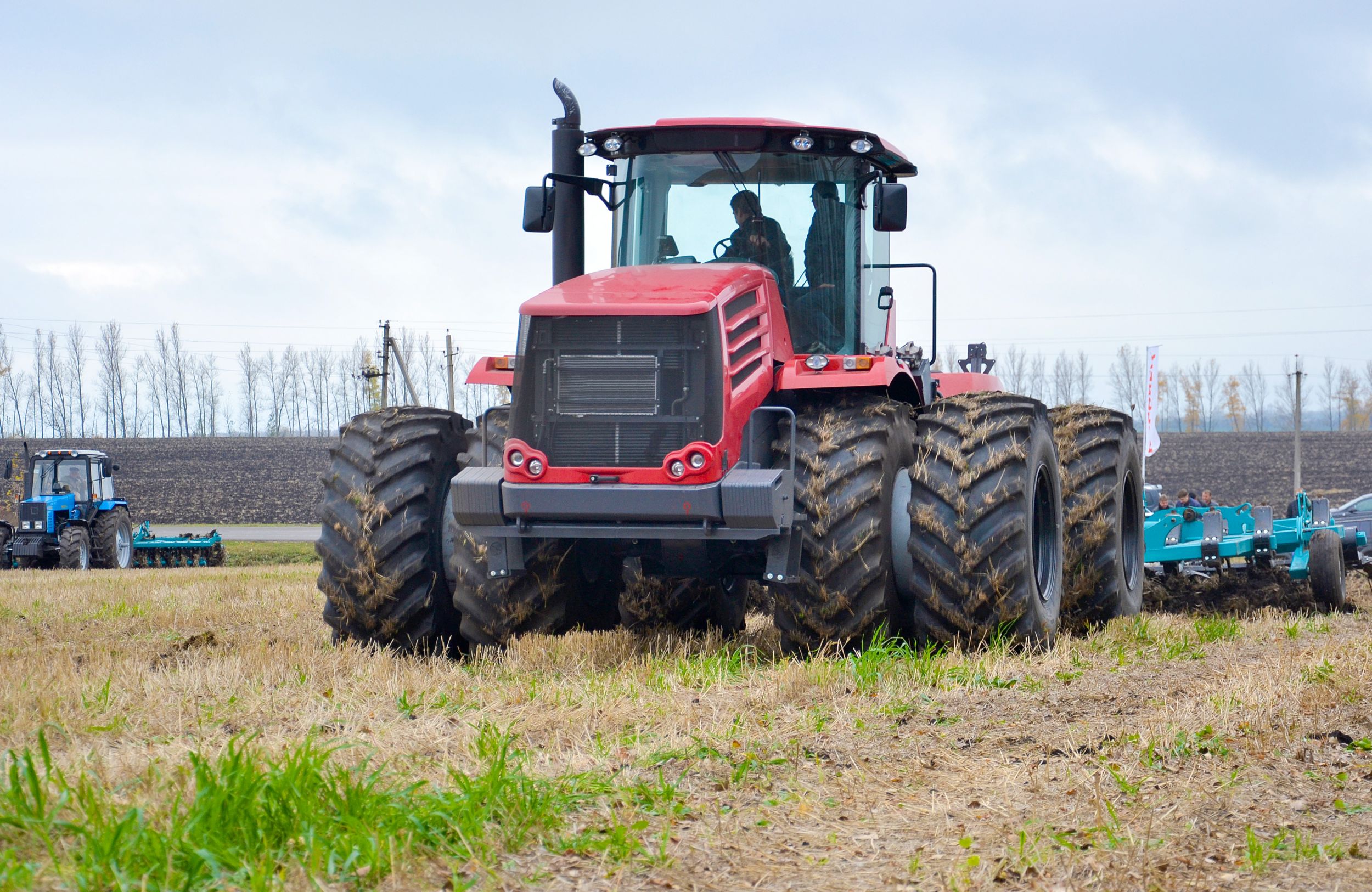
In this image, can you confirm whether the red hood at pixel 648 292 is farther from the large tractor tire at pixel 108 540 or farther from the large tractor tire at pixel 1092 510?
the large tractor tire at pixel 108 540

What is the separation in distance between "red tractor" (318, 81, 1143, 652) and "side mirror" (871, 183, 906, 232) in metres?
0.02

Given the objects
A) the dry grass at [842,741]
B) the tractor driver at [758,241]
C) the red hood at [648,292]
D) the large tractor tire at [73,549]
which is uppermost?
the tractor driver at [758,241]

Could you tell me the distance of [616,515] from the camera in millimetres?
6617

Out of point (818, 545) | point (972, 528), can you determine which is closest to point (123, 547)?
point (818, 545)

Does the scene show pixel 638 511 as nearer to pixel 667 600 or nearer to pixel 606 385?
pixel 606 385

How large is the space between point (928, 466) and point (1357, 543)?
8.21m

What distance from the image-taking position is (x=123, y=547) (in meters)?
28.4

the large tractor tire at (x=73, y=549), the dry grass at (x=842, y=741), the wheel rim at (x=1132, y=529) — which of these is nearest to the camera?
the dry grass at (x=842, y=741)

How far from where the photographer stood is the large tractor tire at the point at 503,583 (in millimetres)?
7219

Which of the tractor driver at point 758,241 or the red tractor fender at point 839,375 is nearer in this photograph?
the red tractor fender at point 839,375

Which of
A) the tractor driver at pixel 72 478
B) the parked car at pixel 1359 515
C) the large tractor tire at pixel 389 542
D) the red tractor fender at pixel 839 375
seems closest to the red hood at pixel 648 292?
the red tractor fender at pixel 839 375

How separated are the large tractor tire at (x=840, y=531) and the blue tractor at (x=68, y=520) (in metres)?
22.4

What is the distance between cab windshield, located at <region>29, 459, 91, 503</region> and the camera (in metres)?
27.7

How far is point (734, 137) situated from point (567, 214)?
1198mm
